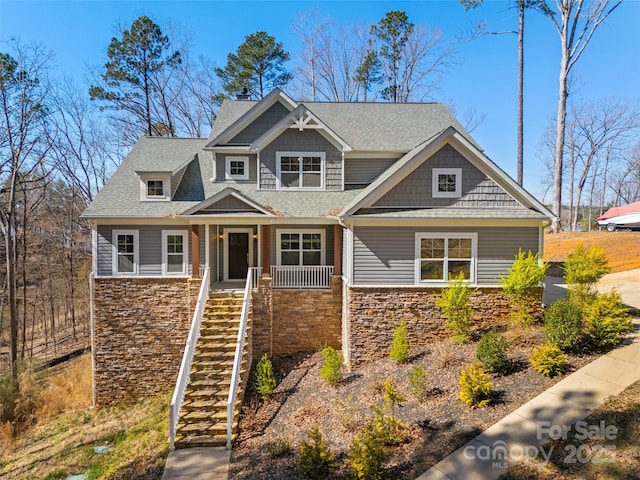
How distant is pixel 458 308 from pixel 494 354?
6.44 feet

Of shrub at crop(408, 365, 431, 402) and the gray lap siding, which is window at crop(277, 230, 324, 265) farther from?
shrub at crop(408, 365, 431, 402)

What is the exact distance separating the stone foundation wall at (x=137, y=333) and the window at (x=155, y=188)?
119 inches

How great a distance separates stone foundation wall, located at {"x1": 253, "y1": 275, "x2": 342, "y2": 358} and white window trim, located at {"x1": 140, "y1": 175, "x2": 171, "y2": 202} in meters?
5.12

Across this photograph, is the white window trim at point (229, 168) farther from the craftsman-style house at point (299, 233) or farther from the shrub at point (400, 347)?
the shrub at point (400, 347)

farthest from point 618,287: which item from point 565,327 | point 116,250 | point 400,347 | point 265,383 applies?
point 116,250

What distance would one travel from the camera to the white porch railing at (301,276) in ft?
36.4

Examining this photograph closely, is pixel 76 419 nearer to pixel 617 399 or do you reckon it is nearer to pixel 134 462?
pixel 134 462

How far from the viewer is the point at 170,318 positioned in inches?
435

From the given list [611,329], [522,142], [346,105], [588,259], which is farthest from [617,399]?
[522,142]

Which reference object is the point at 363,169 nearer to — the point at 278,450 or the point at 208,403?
the point at 208,403

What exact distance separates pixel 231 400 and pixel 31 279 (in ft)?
77.5

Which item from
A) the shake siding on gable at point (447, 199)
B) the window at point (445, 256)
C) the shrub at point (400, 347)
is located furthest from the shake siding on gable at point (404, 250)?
the shrub at point (400, 347)

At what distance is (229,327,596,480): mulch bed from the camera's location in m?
5.70

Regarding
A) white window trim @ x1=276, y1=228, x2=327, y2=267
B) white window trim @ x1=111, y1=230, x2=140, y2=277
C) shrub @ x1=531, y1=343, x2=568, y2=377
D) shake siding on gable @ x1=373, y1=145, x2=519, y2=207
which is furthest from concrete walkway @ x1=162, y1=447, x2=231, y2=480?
shake siding on gable @ x1=373, y1=145, x2=519, y2=207
